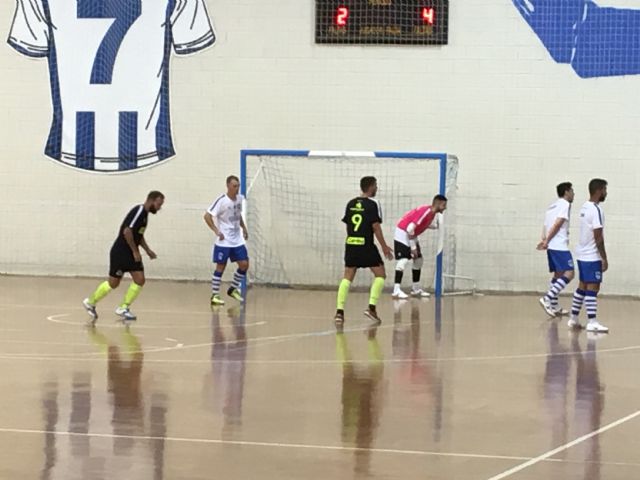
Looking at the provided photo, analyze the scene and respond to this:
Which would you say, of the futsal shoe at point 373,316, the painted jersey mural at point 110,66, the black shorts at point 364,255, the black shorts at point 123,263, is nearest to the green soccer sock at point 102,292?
the black shorts at point 123,263

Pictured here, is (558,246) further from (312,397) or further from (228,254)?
(312,397)

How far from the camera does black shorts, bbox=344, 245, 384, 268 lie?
18.0 m

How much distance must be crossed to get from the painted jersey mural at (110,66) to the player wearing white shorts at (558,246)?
8.02m

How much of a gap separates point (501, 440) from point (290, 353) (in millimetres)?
5350

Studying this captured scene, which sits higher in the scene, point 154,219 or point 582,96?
point 582,96

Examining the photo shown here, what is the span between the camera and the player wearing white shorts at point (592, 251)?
17078mm

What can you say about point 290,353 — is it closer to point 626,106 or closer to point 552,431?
point 552,431

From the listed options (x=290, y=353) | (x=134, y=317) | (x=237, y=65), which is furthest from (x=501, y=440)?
(x=237, y=65)

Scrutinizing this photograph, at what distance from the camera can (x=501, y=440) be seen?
32.0 ft

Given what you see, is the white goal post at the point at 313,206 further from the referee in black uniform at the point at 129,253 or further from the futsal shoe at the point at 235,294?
the referee in black uniform at the point at 129,253

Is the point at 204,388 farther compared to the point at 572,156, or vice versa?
the point at 572,156

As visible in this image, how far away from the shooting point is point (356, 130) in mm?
24297

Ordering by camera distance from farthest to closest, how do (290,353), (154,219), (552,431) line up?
(154,219) < (290,353) < (552,431)

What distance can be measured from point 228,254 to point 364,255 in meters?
3.72
